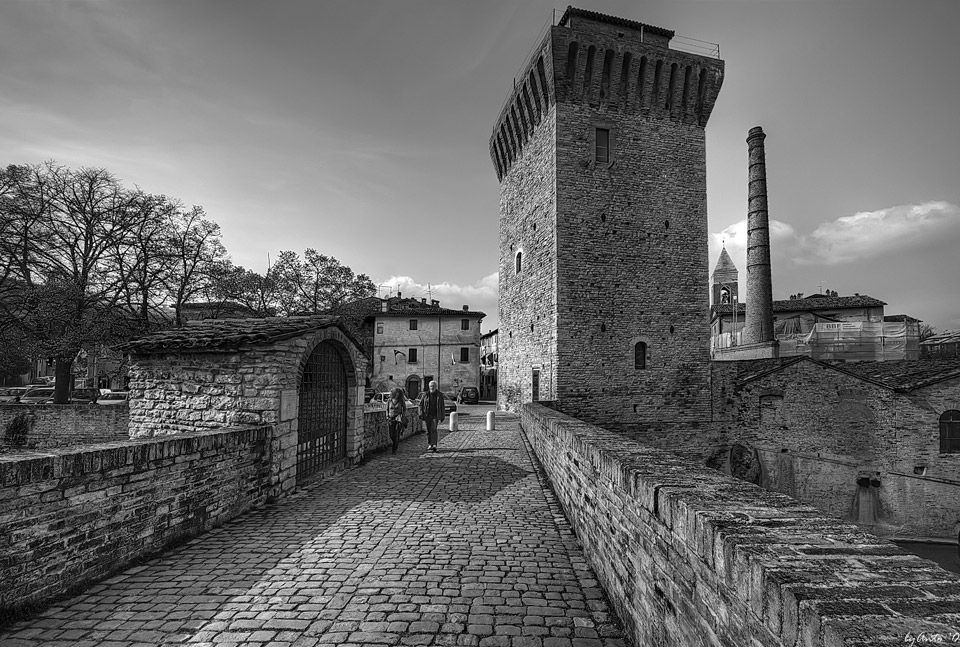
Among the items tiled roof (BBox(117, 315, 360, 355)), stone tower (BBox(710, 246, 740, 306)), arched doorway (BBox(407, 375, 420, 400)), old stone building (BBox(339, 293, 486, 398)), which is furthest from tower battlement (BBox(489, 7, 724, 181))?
stone tower (BBox(710, 246, 740, 306))

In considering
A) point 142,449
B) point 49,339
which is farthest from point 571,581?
point 49,339

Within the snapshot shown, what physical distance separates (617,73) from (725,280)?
41659 mm

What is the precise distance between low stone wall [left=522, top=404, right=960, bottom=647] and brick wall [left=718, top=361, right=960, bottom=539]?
18199 mm

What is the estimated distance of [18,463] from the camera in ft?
11.5

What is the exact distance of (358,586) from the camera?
4.03 metres

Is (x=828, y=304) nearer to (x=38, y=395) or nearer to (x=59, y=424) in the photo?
(x=59, y=424)

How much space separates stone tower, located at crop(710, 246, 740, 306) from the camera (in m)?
51.5

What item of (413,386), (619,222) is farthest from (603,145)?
(413,386)

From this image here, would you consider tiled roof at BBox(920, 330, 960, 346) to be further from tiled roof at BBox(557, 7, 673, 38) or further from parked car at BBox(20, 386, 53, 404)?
parked car at BBox(20, 386, 53, 404)

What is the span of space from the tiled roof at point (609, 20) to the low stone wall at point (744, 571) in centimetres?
1996

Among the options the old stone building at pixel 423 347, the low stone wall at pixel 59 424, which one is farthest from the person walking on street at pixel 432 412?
the old stone building at pixel 423 347

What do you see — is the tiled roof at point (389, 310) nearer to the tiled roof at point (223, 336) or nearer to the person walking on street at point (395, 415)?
the person walking on street at point (395, 415)

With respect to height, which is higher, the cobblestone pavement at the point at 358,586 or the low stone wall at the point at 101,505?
the low stone wall at the point at 101,505

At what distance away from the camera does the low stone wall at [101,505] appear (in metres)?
3.51
